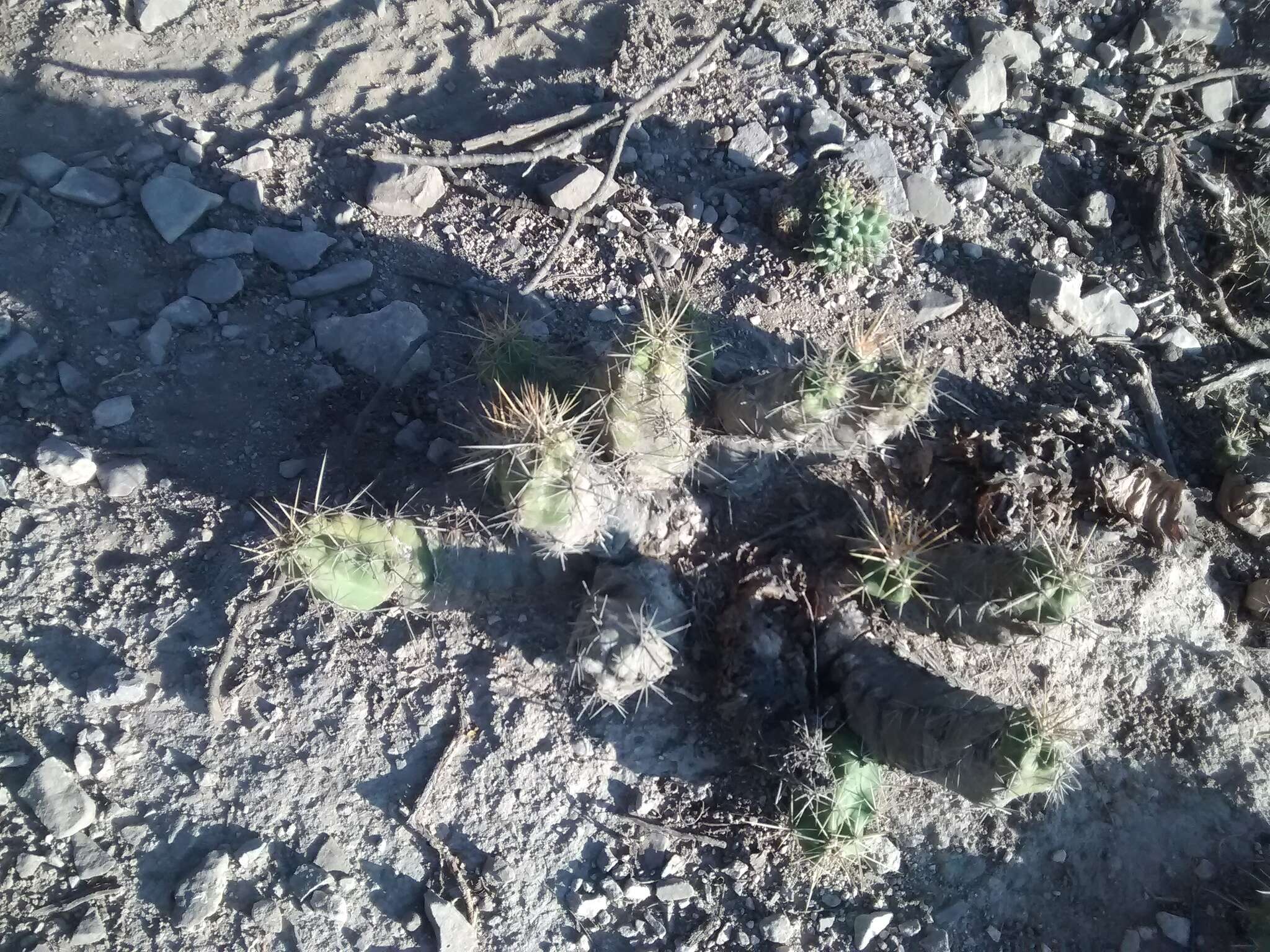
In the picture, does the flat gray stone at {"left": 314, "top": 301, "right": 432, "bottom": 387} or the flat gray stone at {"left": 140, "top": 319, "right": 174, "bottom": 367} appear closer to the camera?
the flat gray stone at {"left": 140, "top": 319, "right": 174, "bottom": 367}

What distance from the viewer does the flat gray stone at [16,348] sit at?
3973 mm

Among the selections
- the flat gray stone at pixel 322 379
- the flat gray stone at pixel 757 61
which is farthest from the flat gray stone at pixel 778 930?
the flat gray stone at pixel 757 61

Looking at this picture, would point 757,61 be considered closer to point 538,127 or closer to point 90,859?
point 538,127

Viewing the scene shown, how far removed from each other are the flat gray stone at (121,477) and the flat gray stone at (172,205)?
3.97 feet

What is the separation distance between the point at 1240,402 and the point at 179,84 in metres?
5.95

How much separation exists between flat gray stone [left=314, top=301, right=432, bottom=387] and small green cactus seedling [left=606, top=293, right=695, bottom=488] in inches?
49.3

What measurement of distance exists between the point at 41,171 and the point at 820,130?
4021mm

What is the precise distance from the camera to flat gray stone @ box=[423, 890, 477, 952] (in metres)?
3.24


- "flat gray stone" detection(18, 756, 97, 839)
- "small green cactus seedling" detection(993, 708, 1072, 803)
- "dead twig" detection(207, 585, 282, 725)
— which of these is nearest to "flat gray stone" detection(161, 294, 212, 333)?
"dead twig" detection(207, 585, 282, 725)

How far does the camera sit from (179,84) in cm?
464

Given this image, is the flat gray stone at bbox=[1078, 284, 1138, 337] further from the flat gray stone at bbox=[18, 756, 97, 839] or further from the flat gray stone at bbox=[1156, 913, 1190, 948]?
the flat gray stone at bbox=[18, 756, 97, 839]

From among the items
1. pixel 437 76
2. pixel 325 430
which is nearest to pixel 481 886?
pixel 325 430

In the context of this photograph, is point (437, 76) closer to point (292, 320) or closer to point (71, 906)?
point (292, 320)

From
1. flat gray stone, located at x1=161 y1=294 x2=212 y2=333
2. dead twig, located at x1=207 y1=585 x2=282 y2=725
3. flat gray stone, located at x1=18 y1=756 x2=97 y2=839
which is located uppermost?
flat gray stone, located at x1=161 y1=294 x2=212 y2=333
